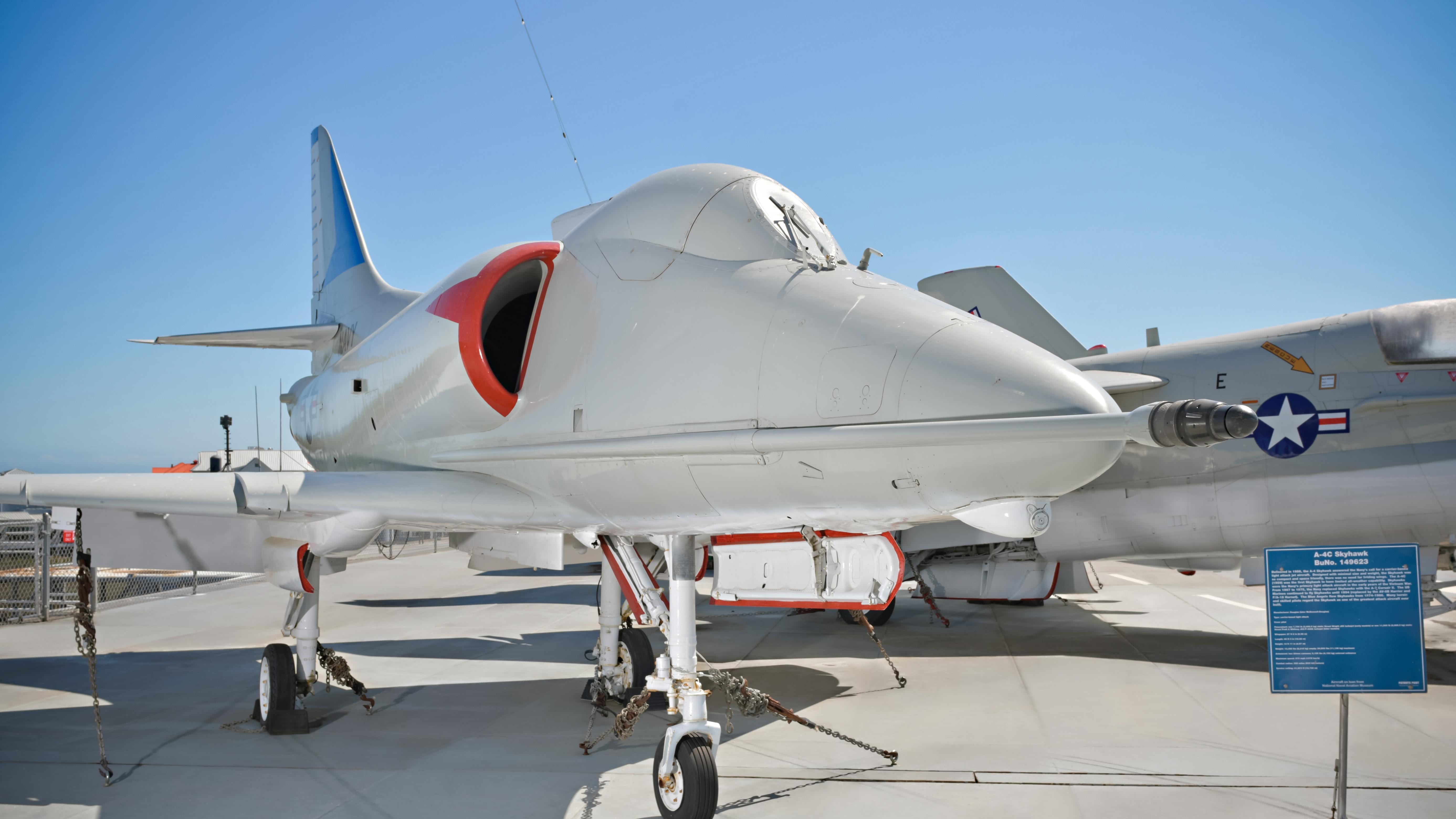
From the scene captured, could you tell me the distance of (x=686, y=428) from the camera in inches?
152

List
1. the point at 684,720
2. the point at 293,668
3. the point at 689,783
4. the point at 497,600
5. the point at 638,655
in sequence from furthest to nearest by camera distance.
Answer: the point at 497,600 → the point at 638,655 → the point at 293,668 → the point at 684,720 → the point at 689,783

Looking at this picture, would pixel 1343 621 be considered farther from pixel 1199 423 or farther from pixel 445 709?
pixel 445 709

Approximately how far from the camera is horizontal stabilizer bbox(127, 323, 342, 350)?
8734 millimetres

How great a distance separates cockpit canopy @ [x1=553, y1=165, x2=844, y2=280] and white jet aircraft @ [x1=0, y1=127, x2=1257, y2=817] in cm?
1

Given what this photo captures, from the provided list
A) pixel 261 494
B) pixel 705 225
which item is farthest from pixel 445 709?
pixel 705 225

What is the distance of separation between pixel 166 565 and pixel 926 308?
544 centimetres

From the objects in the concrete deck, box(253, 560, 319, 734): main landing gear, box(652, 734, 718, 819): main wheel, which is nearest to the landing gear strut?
box(652, 734, 718, 819): main wheel

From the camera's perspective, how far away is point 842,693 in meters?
7.84

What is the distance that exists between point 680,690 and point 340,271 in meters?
7.52

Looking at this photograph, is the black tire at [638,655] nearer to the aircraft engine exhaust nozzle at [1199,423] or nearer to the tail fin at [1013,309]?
the aircraft engine exhaust nozzle at [1199,423]

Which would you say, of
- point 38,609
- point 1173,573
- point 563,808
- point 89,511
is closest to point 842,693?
point 563,808

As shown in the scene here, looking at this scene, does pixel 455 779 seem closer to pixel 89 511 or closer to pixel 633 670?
pixel 633 670

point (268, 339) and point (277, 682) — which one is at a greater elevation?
point (268, 339)

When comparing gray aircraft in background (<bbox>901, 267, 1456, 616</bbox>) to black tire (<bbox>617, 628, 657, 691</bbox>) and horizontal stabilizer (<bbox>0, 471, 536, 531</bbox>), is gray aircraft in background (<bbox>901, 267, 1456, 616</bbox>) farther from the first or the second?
horizontal stabilizer (<bbox>0, 471, 536, 531</bbox>)
